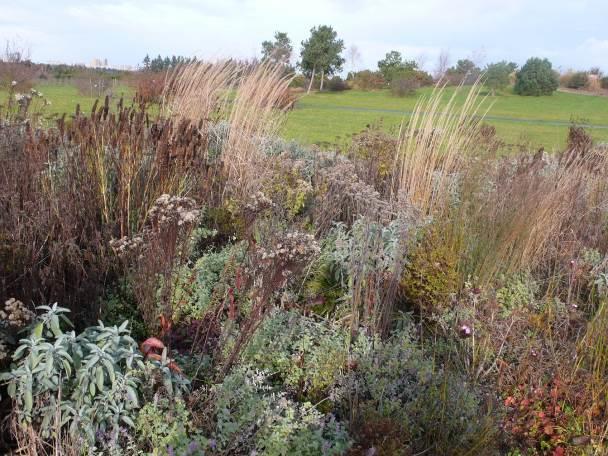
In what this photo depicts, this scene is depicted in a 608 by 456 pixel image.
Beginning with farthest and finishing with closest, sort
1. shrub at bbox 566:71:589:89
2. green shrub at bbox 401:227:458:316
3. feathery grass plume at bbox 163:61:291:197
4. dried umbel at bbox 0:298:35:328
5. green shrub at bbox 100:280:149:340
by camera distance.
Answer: shrub at bbox 566:71:589:89
feathery grass plume at bbox 163:61:291:197
green shrub at bbox 401:227:458:316
green shrub at bbox 100:280:149:340
dried umbel at bbox 0:298:35:328

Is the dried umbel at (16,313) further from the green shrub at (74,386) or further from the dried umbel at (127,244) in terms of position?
the dried umbel at (127,244)

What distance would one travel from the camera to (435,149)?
15.7ft

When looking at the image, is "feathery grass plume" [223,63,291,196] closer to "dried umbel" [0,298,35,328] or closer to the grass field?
the grass field

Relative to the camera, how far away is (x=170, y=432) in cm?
200

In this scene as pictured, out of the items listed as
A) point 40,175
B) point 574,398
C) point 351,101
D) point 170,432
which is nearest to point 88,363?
point 170,432

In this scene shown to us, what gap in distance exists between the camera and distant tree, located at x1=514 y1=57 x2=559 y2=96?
37156 millimetres

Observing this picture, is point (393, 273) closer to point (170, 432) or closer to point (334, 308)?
point (334, 308)

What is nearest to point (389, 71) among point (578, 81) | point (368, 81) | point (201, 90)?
point (368, 81)

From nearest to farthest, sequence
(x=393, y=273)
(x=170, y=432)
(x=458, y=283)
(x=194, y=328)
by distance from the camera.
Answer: (x=170, y=432), (x=194, y=328), (x=393, y=273), (x=458, y=283)

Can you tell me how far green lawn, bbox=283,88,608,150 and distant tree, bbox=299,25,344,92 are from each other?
468 centimetres

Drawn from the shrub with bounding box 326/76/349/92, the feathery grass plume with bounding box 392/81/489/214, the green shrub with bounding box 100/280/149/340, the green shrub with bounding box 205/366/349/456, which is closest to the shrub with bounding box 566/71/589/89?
the shrub with bounding box 326/76/349/92

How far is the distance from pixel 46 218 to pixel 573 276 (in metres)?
3.26

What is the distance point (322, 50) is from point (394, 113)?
61.8ft

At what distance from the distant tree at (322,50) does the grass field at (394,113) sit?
4.45 metres
